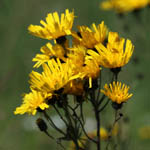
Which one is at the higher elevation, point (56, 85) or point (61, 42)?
point (61, 42)

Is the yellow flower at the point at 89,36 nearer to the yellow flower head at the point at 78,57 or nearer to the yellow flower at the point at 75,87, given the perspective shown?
the yellow flower head at the point at 78,57

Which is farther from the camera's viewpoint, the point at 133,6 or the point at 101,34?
the point at 133,6

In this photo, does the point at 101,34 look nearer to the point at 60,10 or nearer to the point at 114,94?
the point at 114,94

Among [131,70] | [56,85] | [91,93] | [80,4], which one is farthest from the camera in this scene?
[80,4]

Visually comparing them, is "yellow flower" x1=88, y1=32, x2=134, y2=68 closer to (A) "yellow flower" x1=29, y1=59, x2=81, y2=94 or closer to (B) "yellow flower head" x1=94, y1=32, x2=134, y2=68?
(B) "yellow flower head" x1=94, y1=32, x2=134, y2=68

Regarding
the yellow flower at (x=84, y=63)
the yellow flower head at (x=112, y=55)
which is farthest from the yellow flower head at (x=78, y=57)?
the yellow flower head at (x=112, y=55)

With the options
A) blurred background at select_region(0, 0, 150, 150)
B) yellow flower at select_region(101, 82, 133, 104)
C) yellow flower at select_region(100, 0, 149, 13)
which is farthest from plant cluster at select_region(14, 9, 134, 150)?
yellow flower at select_region(100, 0, 149, 13)

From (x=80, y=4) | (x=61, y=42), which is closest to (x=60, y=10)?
(x=80, y=4)
